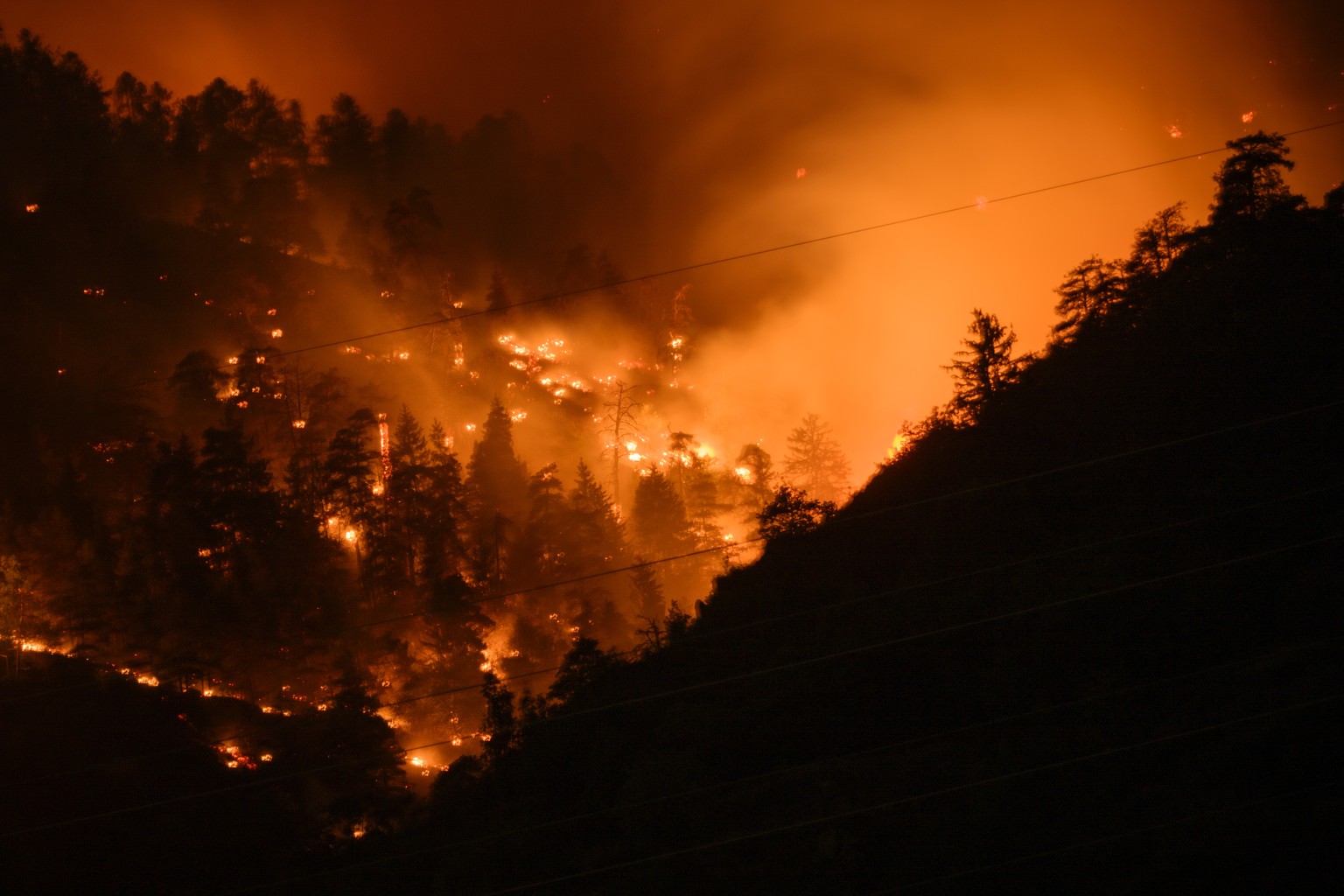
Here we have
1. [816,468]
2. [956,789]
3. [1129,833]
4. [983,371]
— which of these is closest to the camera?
[1129,833]

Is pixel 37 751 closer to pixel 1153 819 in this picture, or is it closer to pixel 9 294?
pixel 1153 819

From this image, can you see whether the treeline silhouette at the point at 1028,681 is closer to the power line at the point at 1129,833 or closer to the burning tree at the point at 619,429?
the power line at the point at 1129,833

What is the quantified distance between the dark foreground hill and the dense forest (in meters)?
0.08

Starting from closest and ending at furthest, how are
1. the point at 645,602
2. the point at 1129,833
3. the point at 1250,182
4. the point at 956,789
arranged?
the point at 1129,833 → the point at 956,789 → the point at 1250,182 → the point at 645,602

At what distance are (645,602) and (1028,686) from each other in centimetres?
3672

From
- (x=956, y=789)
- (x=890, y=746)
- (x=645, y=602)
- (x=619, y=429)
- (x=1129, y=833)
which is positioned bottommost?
(x=1129, y=833)

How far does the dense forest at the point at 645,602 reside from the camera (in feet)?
37.6

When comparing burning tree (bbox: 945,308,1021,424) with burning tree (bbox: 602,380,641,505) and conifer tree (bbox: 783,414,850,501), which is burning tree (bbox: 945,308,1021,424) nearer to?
conifer tree (bbox: 783,414,850,501)

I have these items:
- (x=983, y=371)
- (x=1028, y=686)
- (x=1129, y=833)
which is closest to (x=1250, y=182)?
(x=983, y=371)

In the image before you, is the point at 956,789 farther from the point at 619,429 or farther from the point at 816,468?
the point at 619,429

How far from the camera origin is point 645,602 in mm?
49094

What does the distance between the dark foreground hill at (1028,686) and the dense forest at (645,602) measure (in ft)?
0.27

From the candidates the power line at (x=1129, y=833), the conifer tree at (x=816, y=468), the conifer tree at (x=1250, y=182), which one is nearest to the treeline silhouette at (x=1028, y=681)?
the power line at (x=1129, y=833)

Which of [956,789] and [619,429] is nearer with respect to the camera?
[956,789]
